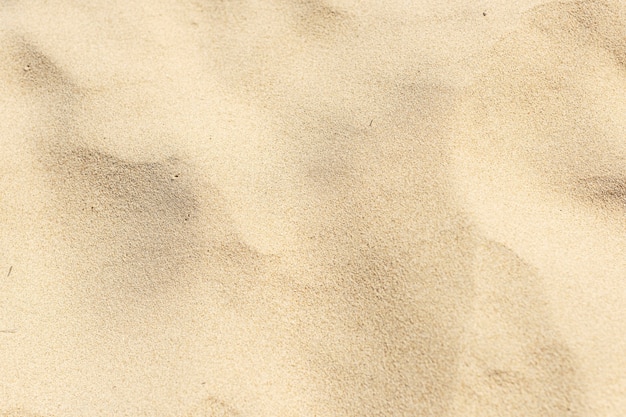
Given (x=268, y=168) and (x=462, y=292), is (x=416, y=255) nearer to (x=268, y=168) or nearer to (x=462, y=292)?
(x=462, y=292)

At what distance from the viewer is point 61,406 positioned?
1.08 meters

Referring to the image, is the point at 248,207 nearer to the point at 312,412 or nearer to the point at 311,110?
the point at 311,110

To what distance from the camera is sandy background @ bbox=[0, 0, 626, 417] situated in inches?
40.8

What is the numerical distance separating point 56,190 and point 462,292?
853mm

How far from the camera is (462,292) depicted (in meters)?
1.06

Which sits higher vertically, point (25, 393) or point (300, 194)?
point (300, 194)

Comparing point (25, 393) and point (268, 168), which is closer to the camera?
point (25, 393)

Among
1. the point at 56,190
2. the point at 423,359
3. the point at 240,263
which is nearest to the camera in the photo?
the point at 423,359

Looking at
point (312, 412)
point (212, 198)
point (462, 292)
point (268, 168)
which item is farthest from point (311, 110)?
point (312, 412)

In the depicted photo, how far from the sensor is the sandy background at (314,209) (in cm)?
104

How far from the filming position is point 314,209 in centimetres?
117

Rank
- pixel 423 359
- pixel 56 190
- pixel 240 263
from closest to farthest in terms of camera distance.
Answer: pixel 423 359 < pixel 240 263 < pixel 56 190

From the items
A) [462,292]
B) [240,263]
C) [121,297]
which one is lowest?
[121,297]

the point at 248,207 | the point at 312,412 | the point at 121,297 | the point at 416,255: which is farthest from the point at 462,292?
the point at 121,297
